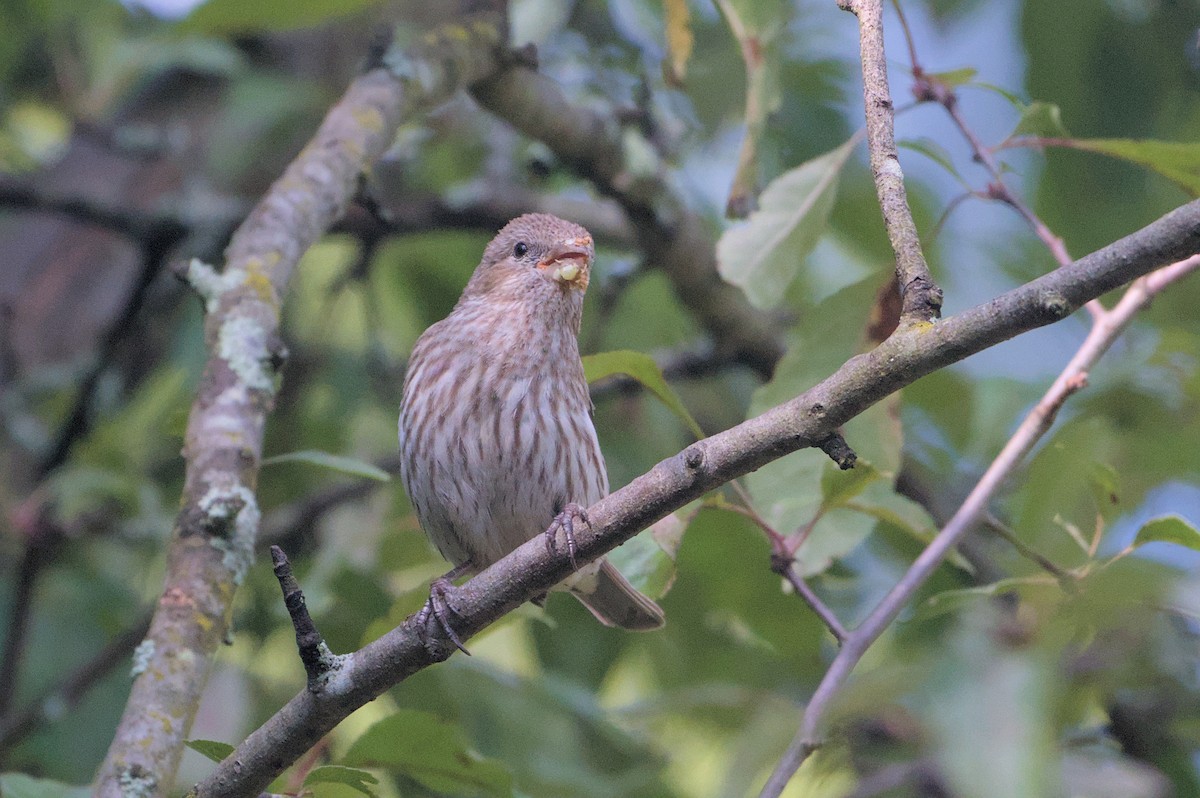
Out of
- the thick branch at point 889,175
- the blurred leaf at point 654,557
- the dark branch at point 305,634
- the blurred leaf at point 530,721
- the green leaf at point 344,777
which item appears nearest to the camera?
the thick branch at point 889,175

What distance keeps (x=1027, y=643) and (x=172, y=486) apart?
186 inches

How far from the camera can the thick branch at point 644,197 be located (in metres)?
5.07

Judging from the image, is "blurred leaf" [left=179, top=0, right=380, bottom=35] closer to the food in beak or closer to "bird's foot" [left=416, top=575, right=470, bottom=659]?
the food in beak

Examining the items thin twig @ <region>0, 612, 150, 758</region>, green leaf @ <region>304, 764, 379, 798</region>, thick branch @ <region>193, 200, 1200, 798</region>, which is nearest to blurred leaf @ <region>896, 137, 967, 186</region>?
thick branch @ <region>193, 200, 1200, 798</region>

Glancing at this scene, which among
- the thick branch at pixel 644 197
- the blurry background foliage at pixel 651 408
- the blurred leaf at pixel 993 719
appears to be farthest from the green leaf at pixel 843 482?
the thick branch at pixel 644 197

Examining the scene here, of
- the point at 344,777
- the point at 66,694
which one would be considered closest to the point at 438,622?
the point at 344,777

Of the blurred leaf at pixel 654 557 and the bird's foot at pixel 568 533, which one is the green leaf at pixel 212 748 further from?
the blurred leaf at pixel 654 557

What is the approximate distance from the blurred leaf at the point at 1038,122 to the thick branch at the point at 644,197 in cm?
195

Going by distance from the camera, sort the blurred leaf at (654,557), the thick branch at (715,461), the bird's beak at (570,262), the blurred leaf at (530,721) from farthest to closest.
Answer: the blurred leaf at (530,721)
the bird's beak at (570,262)
the blurred leaf at (654,557)
the thick branch at (715,461)

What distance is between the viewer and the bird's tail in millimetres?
4281

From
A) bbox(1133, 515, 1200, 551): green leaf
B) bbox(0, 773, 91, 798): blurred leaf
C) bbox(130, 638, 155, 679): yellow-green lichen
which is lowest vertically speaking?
bbox(1133, 515, 1200, 551): green leaf

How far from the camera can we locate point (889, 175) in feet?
8.07

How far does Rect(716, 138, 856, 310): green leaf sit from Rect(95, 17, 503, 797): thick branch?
1264 millimetres

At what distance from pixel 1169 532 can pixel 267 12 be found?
3.59m
